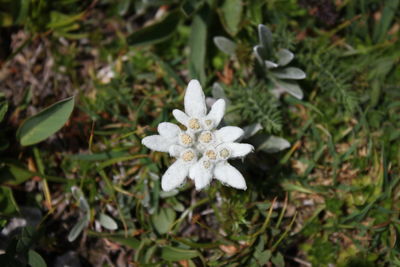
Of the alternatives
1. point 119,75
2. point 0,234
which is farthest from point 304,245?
point 0,234

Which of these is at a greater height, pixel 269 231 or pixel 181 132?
pixel 181 132

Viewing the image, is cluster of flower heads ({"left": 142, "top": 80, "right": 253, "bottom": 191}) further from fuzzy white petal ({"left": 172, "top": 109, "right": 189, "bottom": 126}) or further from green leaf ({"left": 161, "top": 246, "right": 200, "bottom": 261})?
green leaf ({"left": 161, "top": 246, "right": 200, "bottom": 261})

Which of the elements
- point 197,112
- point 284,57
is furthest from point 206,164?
point 284,57

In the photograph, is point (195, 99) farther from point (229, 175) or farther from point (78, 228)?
point (78, 228)

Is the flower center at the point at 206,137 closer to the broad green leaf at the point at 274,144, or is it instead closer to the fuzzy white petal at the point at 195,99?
the fuzzy white petal at the point at 195,99

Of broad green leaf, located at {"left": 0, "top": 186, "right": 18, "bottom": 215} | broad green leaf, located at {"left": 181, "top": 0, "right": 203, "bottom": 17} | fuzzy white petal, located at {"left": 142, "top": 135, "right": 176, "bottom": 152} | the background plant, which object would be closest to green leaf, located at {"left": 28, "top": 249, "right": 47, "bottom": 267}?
the background plant

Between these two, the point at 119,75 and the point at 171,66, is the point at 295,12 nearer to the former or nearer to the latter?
the point at 171,66
